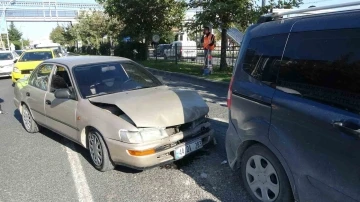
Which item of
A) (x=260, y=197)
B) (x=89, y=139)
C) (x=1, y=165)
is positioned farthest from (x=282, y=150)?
(x=1, y=165)

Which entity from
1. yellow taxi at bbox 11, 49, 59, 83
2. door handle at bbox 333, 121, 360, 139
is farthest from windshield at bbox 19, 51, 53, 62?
door handle at bbox 333, 121, 360, 139

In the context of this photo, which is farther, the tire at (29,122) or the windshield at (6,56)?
the windshield at (6,56)

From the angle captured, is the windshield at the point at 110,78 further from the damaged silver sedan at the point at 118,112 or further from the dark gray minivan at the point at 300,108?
the dark gray minivan at the point at 300,108

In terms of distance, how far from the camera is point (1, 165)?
436 cm

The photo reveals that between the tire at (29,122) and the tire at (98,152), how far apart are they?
2.19 m

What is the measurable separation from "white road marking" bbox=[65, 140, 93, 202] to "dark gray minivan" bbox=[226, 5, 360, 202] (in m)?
1.74

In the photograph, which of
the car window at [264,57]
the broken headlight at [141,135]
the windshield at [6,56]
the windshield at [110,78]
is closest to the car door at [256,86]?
the car window at [264,57]

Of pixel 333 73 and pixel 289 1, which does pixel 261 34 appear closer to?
A: pixel 333 73

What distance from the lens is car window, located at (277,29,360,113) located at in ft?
6.86

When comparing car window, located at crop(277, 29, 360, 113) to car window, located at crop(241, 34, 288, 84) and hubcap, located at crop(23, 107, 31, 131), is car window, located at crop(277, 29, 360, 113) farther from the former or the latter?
hubcap, located at crop(23, 107, 31, 131)

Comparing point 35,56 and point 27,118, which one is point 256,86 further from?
point 35,56

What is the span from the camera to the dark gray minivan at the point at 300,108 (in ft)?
6.88

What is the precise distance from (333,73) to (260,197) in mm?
1393

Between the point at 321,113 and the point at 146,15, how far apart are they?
18953mm
